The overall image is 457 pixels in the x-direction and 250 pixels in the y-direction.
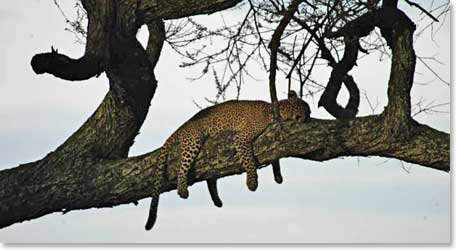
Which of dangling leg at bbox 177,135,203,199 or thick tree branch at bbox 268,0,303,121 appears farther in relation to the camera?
dangling leg at bbox 177,135,203,199

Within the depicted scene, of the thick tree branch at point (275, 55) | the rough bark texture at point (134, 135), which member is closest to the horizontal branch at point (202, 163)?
the rough bark texture at point (134, 135)

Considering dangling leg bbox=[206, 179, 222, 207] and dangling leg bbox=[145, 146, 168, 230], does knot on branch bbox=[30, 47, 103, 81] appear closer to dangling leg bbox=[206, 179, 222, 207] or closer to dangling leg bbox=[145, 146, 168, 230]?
dangling leg bbox=[145, 146, 168, 230]

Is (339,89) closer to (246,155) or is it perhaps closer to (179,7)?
(246,155)

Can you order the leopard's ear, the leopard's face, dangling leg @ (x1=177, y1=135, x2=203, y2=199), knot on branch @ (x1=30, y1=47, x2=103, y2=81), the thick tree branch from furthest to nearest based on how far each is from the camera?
the leopard's ear → the leopard's face → dangling leg @ (x1=177, y1=135, x2=203, y2=199) → the thick tree branch → knot on branch @ (x1=30, y1=47, x2=103, y2=81)

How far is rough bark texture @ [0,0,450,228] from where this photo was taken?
3721 millimetres

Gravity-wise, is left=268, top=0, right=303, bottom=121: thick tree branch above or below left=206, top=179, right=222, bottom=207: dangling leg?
above

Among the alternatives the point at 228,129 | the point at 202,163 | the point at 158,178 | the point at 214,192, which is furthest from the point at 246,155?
the point at 214,192

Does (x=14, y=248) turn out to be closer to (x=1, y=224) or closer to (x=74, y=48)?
(x=1, y=224)

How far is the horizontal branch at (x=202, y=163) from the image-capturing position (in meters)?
3.73

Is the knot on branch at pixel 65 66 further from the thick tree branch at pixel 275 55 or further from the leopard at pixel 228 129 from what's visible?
the thick tree branch at pixel 275 55

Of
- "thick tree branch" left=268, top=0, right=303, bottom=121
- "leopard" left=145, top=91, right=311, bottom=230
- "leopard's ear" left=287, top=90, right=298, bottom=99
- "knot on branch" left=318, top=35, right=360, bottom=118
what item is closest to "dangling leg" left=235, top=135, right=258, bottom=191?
"leopard" left=145, top=91, right=311, bottom=230

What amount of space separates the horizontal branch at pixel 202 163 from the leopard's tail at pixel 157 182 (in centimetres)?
3

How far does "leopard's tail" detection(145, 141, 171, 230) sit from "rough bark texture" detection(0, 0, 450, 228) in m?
0.04

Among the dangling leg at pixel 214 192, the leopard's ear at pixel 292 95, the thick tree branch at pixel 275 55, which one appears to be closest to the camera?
the thick tree branch at pixel 275 55
